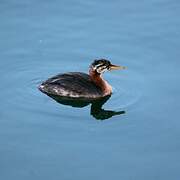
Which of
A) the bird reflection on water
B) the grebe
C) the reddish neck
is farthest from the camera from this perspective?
the reddish neck

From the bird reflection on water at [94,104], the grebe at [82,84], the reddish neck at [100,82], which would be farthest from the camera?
the reddish neck at [100,82]

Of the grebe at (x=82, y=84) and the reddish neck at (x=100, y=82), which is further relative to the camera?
the reddish neck at (x=100, y=82)

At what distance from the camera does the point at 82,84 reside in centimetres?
1958

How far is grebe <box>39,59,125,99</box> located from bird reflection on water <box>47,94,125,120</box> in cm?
9

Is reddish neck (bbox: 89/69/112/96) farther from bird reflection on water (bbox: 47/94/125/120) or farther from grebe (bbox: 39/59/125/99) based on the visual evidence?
bird reflection on water (bbox: 47/94/125/120)

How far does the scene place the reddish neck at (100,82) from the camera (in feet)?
64.8

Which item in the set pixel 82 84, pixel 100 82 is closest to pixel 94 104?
pixel 82 84

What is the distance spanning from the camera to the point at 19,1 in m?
23.7

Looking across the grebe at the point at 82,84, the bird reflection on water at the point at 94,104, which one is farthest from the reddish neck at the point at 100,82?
the bird reflection on water at the point at 94,104

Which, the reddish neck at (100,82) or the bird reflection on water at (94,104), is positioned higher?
the reddish neck at (100,82)

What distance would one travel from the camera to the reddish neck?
19750 mm

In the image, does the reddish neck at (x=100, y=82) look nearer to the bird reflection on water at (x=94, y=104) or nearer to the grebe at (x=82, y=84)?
the grebe at (x=82, y=84)

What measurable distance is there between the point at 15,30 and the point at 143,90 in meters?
4.18

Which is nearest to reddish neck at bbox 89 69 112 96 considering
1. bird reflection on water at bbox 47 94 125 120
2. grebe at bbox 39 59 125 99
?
Result: grebe at bbox 39 59 125 99
